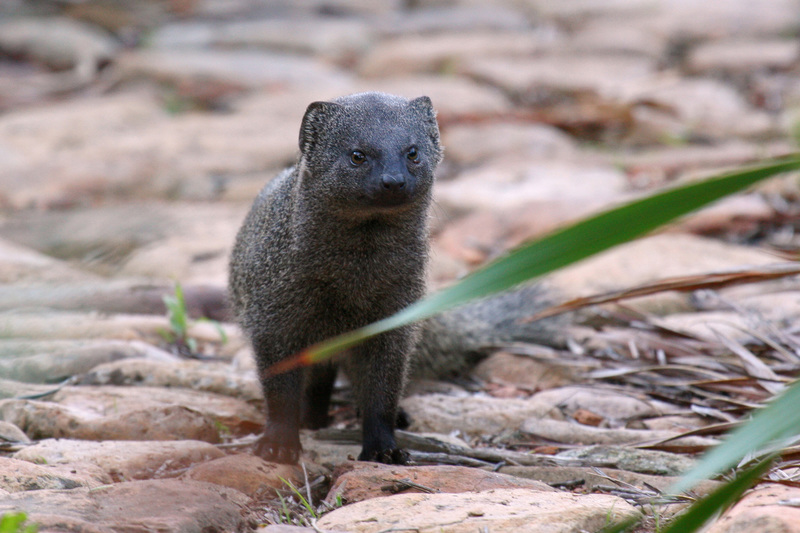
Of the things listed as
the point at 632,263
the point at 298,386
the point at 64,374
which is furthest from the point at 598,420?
the point at 64,374

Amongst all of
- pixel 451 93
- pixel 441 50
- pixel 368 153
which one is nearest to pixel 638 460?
pixel 368 153

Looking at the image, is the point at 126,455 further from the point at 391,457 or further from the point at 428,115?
the point at 428,115

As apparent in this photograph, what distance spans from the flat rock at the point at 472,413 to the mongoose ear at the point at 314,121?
1115 mm

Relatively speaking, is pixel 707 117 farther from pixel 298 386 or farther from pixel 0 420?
pixel 0 420

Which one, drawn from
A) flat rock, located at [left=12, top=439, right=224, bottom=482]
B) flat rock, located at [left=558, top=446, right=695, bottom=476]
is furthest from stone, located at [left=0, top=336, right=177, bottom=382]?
flat rock, located at [left=558, top=446, right=695, bottom=476]

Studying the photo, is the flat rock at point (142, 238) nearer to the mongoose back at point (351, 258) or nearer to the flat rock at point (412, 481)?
the mongoose back at point (351, 258)

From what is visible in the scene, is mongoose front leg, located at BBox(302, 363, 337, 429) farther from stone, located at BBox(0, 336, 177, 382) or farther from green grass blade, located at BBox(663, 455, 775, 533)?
green grass blade, located at BBox(663, 455, 775, 533)

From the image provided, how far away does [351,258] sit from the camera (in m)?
2.75

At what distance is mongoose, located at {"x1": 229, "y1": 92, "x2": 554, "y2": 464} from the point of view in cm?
272

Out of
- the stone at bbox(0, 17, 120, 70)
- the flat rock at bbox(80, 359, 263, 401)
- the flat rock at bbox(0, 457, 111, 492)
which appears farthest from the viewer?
the stone at bbox(0, 17, 120, 70)

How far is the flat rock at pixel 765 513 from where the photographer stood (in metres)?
1.67

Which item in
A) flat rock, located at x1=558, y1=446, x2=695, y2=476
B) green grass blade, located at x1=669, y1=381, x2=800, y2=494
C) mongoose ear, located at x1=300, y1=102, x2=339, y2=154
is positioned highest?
mongoose ear, located at x1=300, y1=102, x2=339, y2=154

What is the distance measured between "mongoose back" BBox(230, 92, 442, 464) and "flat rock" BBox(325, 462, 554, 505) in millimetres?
404

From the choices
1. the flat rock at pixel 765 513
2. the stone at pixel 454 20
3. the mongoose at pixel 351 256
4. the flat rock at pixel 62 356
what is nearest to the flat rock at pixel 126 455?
the mongoose at pixel 351 256
